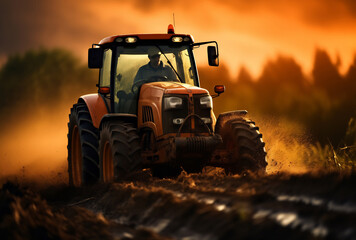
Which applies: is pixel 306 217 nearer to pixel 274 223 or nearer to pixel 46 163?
pixel 274 223

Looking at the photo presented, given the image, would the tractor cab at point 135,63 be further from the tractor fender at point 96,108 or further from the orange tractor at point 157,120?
the tractor fender at point 96,108

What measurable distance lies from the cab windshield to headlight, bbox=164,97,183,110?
84cm

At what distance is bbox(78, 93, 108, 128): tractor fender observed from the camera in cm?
1082

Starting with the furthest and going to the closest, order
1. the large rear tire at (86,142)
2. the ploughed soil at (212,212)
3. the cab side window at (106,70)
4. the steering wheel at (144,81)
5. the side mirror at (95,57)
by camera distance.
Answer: the cab side window at (106,70), the large rear tire at (86,142), the steering wheel at (144,81), the side mirror at (95,57), the ploughed soil at (212,212)

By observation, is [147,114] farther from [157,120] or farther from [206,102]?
[206,102]

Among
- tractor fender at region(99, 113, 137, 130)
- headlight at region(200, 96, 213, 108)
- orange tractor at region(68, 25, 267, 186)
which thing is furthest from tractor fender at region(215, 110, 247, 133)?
tractor fender at region(99, 113, 137, 130)

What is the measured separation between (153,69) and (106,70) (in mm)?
982

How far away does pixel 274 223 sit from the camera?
5.45 meters

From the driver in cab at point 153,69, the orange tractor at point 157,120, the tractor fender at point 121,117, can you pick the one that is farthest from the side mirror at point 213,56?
the tractor fender at point 121,117

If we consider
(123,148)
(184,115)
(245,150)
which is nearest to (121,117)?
(123,148)

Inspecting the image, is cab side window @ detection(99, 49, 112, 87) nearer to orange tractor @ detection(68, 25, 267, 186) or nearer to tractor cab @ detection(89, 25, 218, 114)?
orange tractor @ detection(68, 25, 267, 186)

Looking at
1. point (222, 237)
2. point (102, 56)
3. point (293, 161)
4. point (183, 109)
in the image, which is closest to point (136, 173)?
point (183, 109)

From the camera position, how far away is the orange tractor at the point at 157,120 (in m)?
9.57

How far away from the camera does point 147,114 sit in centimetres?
1025
